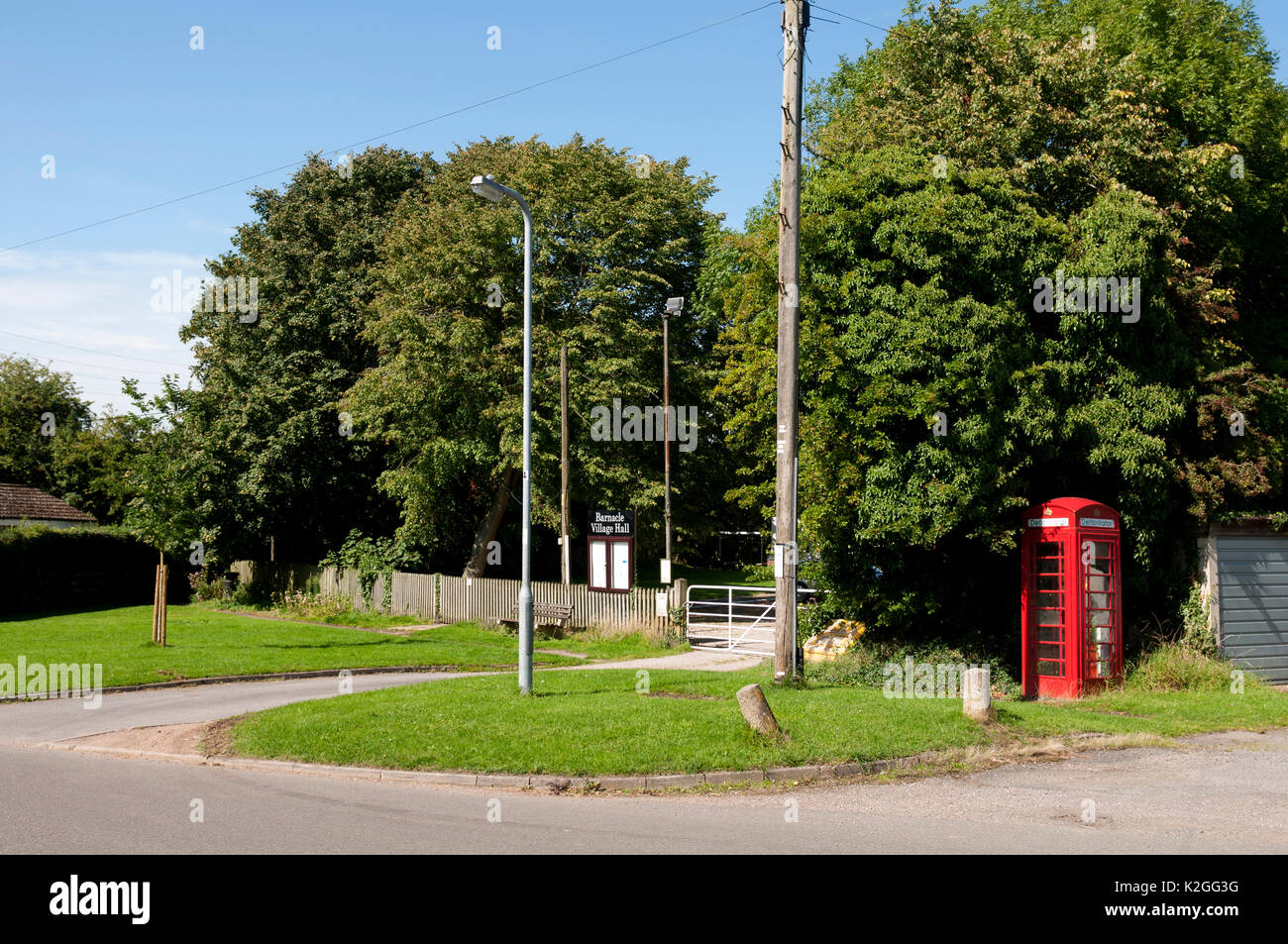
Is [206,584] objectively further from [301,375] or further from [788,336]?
[788,336]

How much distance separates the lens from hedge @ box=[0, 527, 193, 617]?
36.6 meters

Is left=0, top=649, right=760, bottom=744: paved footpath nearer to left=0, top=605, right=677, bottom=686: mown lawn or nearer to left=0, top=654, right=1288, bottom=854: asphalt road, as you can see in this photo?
left=0, top=605, right=677, bottom=686: mown lawn

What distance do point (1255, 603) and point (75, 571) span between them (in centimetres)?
3987

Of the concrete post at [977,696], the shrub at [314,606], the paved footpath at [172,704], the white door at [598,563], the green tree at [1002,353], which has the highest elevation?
the green tree at [1002,353]

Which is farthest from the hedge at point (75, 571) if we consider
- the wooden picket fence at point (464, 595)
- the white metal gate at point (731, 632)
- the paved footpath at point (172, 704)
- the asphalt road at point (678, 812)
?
the asphalt road at point (678, 812)

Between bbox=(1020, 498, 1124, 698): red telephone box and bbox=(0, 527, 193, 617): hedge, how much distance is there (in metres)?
34.5

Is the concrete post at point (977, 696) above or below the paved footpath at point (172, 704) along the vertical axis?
above

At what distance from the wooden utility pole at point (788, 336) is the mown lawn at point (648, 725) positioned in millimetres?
1195

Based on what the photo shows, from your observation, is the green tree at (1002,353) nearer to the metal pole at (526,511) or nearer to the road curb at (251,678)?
the metal pole at (526,511)

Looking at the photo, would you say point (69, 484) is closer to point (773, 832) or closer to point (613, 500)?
point (613, 500)

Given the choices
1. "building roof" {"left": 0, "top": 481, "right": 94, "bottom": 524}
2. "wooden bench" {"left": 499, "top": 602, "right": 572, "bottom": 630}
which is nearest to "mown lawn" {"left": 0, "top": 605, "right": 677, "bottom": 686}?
"wooden bench" {"left": 499, "top": 602, "right": 572, "bottom": 630}

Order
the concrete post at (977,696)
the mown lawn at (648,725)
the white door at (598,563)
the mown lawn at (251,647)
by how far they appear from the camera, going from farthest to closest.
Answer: the white door at (598,563) < the mown lawn at (251,647) < the concrete post at (977,696) < the mown lawn at (648,725)

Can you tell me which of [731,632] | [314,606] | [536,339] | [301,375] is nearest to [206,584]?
[314,606]

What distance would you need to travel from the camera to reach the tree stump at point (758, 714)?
11281 millimetres
